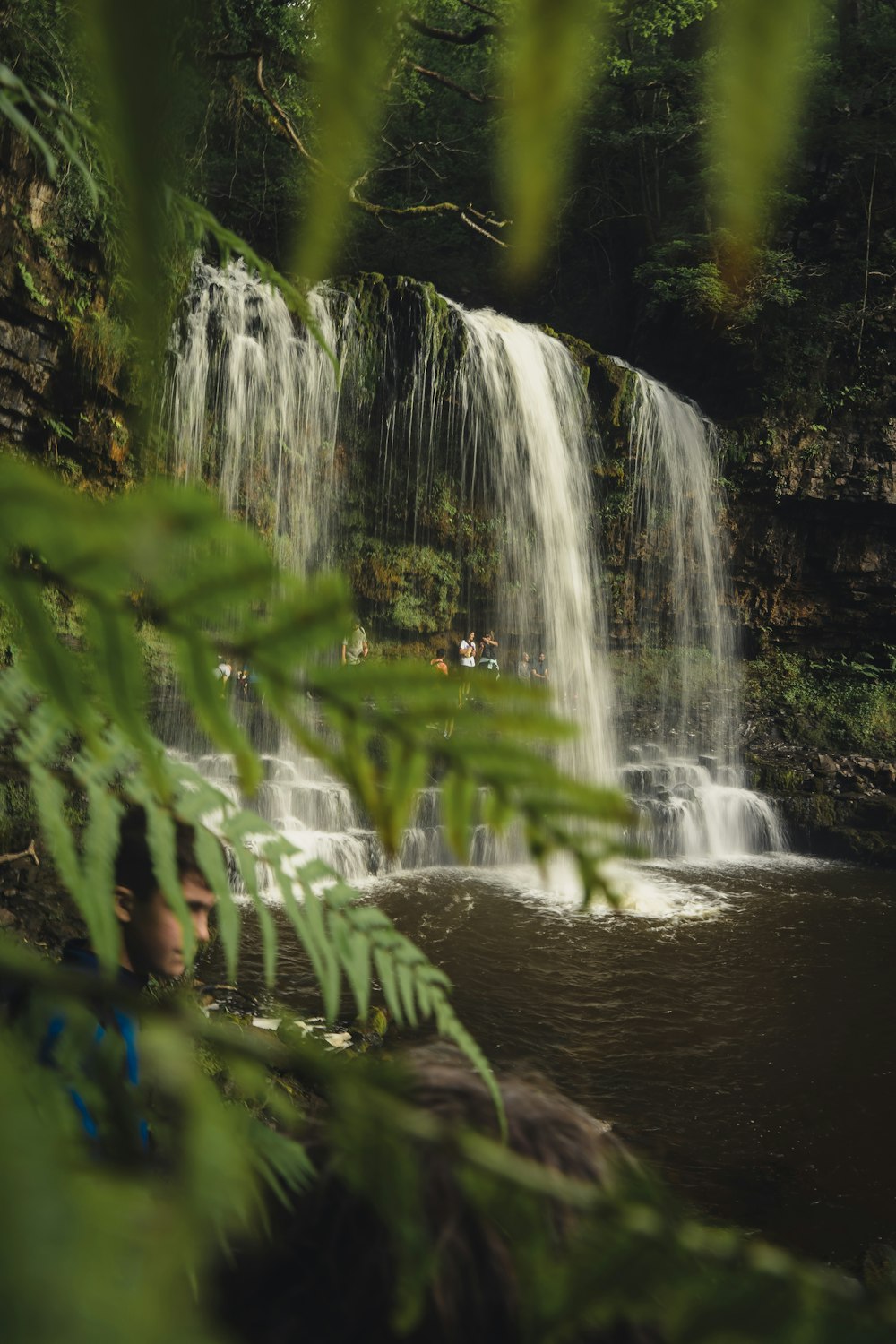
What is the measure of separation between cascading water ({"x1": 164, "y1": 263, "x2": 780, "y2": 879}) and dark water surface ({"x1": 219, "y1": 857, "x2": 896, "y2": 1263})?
204 centimetres

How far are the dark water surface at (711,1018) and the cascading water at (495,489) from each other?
2036 mm

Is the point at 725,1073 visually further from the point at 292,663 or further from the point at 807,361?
the point at 807,361

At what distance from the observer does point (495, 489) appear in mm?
14180

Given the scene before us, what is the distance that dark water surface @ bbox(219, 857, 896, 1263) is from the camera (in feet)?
14.4

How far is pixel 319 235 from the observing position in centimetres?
43

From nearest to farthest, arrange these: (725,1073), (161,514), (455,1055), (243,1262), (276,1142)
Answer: (161,514), (276,1142), (243,1262), (455,1055), (725,1073)

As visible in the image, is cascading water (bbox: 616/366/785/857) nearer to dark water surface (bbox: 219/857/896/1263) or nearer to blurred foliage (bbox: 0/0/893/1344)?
dark water surface (bbox: 219/857/896/1263)

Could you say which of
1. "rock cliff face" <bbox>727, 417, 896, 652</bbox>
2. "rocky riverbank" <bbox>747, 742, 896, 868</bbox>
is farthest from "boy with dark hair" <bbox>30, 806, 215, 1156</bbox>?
"rock cliff face" <bbox>727, 417, 896, 652</bbox>

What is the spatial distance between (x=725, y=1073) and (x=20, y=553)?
598 cm

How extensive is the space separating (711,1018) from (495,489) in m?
9.83

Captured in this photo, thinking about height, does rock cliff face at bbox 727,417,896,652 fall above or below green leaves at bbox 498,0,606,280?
above

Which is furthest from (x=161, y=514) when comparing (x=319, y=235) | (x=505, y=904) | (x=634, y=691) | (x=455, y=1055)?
(x=634, y=691)

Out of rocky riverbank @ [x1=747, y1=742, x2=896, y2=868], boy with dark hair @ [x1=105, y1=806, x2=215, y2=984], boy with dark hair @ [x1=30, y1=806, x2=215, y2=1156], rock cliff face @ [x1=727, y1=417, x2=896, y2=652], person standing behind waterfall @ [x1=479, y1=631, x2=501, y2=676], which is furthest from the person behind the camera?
rock cliff face @ [x1=727, y1=417, x2=896, y2=652]

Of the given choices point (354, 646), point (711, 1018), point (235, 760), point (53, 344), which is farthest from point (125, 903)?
point (53, 344)
